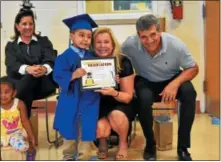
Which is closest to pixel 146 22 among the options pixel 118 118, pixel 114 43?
pixel 114 43

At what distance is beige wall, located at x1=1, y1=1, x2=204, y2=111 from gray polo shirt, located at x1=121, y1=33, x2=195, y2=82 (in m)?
1.47

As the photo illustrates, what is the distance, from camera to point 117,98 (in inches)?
88.0

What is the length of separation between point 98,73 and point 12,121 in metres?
0.54

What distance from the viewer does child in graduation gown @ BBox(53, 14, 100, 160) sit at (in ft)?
7.26

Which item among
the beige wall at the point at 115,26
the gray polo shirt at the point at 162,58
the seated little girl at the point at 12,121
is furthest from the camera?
the beige wall at the point at 115,26

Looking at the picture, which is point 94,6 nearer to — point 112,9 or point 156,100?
point 112,9

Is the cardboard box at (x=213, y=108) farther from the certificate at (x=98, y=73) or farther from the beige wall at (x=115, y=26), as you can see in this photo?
the certificate at (x=98, y=73)

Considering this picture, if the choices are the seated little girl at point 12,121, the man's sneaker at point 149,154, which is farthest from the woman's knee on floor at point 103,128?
the seated little girl at point 12,121

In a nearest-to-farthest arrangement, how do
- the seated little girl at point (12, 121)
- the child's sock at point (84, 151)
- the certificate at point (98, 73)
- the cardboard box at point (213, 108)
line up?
the seated little girl at point (12, 121)
the certificate at point (98, 73)
the child's sock at point (84, 151)
the cardboard box at point (213, 108)

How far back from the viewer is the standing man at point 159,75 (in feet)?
7.60

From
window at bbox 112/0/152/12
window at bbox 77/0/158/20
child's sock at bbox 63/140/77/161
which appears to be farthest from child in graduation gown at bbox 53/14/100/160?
window at bbox 112/0/152/12

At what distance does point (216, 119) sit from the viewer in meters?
3.45

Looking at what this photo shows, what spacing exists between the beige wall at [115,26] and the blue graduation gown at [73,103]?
1739mm

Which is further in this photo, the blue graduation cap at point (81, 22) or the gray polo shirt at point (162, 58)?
the gray polo shirt at point (162, 58)
